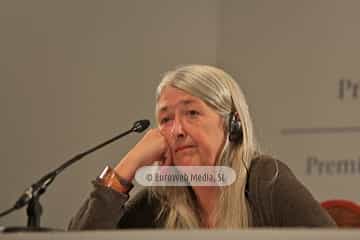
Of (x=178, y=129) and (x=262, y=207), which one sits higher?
Result: (x=178, y=129)

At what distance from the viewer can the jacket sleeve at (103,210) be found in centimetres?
142

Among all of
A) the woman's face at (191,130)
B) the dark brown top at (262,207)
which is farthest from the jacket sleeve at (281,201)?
the woman's face at (191,130)

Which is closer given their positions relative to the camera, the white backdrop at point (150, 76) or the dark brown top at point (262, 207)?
the dark brown top at point (262, 207)

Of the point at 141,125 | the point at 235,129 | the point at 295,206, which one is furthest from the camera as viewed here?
the point at 141,125

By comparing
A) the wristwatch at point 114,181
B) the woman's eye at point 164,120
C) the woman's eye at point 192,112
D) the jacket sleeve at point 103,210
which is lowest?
the jacket sleeve at point 103,210

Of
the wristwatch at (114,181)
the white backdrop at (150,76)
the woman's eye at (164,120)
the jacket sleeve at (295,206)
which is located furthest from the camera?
the white backdrop at (150,76)

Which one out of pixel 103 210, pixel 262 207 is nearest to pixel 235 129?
pixel 262 207

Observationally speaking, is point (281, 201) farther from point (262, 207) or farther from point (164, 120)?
point (164, 120)

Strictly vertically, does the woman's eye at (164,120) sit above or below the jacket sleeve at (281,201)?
above

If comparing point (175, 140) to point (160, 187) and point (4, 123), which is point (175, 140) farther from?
point (4, 123)

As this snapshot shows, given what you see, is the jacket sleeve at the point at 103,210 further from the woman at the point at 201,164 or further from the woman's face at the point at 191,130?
the woman's face at the point at 191,130

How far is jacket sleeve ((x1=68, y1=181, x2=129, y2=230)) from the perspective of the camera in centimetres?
142

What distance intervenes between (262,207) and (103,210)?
12.4 inches

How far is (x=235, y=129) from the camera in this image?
1528 mm
